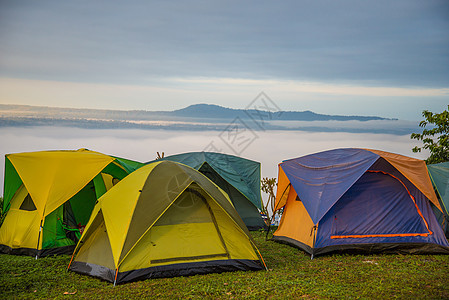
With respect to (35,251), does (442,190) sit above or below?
above

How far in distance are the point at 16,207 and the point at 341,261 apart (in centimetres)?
705

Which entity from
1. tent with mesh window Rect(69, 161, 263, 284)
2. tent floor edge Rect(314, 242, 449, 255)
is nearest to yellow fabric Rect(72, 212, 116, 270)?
tent with mesh window Rect(69, 161, 263, 284)

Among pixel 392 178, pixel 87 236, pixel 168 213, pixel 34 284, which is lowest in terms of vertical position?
pixel 34 284

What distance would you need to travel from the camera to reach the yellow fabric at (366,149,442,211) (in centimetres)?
888

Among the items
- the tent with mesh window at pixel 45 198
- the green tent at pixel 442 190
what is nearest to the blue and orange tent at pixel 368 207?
the green tent at pixel 442 190

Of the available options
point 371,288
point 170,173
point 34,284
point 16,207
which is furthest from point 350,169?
point 16,207

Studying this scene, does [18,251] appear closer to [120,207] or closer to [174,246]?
[120,207]

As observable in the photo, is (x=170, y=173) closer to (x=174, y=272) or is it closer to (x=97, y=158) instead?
(x=174, y=272)

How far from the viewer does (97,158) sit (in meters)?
9.52

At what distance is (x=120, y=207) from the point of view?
7492 millimetres

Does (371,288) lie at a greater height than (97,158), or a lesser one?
lesser

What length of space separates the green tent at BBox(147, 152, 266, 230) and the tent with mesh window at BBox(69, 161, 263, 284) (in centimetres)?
410

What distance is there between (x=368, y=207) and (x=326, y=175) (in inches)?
43.5

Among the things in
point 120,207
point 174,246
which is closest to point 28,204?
A: point 120,207
